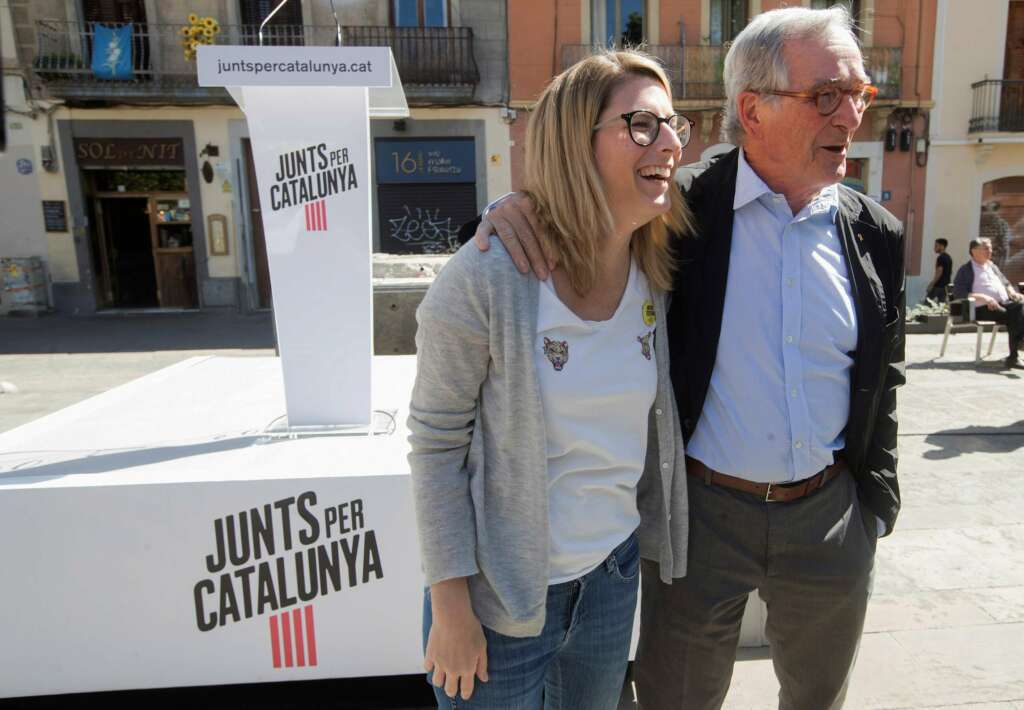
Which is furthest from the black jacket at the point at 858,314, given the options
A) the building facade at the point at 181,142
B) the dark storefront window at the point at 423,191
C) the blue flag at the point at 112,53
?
the blue flag at the point at 112,53

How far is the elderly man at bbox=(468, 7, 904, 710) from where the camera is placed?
58.9 inches

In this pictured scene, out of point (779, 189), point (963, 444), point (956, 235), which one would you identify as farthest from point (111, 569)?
point (956, 235)

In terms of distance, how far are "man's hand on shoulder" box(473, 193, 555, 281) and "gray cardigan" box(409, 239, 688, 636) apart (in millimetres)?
16

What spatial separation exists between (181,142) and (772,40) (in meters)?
13.6

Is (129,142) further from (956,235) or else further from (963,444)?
(956,235)

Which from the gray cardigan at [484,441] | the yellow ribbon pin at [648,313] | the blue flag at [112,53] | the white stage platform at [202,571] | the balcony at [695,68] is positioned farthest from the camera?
the balcony at [695,68]

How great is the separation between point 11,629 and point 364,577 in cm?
104

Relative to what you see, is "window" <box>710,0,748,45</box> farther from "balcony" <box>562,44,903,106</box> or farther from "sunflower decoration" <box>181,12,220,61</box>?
"sunflower decoration" <box>181,12,220,61</box>

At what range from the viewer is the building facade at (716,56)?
13.2 meters

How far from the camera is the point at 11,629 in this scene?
2055mm

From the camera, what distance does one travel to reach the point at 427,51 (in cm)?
1278

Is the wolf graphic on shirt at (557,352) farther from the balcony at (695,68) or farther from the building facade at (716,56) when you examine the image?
the balcony at (695,68)

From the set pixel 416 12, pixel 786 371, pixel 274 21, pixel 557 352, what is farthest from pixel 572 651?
pixel 274 21

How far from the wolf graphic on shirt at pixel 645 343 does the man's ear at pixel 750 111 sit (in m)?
0.56
